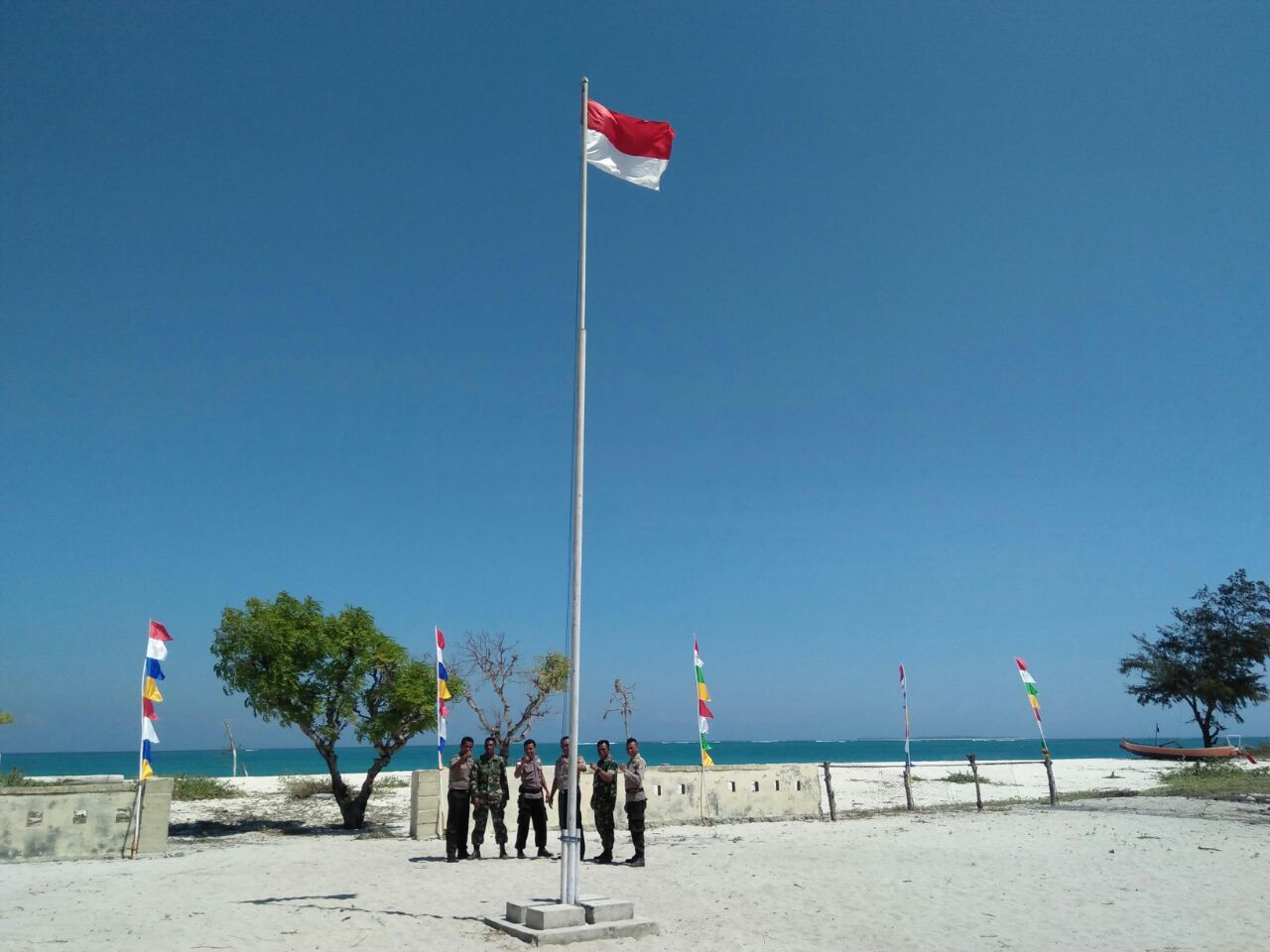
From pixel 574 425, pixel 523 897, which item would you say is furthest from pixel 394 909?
pixel 574 425

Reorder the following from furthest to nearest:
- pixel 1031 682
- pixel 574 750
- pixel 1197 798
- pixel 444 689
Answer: pixel 1031 682 → pixel 1197 798 → pixel 444 689 → pixel 574 750

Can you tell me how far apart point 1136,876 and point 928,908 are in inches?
155

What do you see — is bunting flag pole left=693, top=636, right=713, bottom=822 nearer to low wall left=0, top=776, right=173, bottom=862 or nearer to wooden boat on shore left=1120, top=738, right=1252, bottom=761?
low wall left=0, top=776, right=173, bottom=862

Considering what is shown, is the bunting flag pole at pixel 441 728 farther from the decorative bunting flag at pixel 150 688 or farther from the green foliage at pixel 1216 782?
the green foliage at pixel 1216 782

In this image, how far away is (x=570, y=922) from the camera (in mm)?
9125

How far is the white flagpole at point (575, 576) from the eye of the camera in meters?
9.43

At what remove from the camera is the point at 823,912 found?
10.4 meters

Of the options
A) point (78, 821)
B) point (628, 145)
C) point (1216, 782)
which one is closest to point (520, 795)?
point (78, 821)

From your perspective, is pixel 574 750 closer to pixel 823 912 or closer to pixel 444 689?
pixel 823 912

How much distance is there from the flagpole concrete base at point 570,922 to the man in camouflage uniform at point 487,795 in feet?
16.0

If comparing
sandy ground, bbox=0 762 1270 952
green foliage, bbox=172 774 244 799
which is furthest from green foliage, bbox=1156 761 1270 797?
green foliage, bbox=172 774 244 799

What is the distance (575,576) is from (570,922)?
352 cm

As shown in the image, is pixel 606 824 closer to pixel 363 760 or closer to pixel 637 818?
pixel 637 818

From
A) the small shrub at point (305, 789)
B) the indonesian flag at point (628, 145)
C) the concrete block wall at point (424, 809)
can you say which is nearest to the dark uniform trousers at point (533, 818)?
the concrete block wall at point (424, 809)
